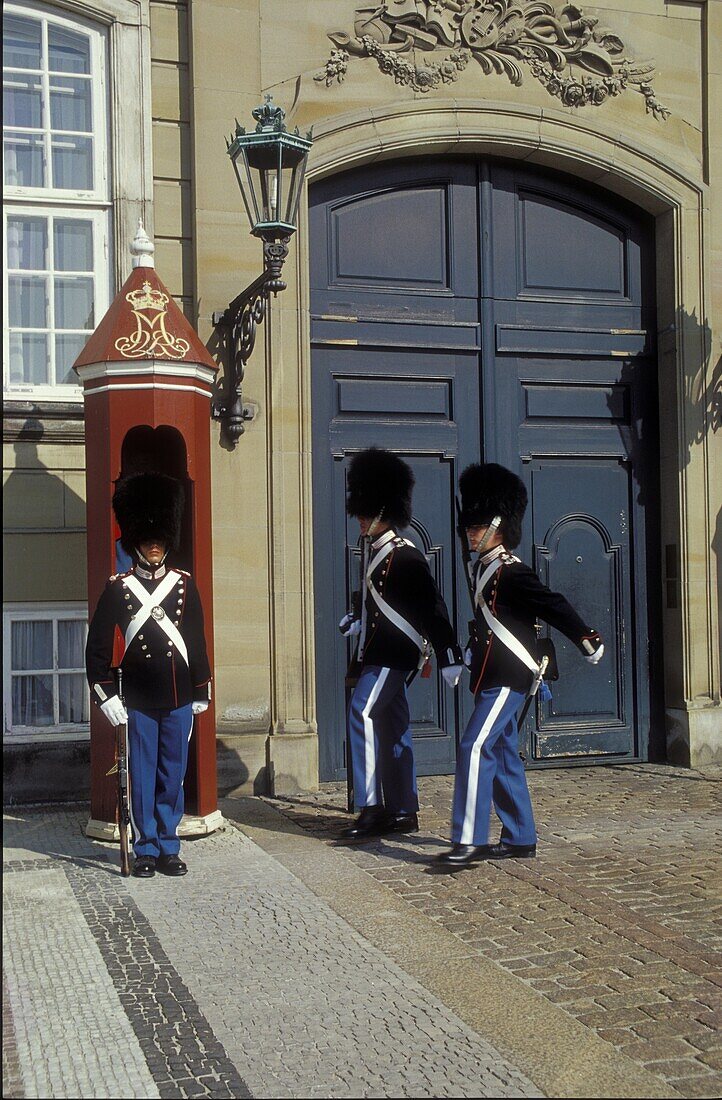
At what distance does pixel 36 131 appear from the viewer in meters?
7.48

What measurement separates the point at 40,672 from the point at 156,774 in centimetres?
190

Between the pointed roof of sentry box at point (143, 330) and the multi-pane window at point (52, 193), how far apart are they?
133cm

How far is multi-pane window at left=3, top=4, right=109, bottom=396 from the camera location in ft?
24.6

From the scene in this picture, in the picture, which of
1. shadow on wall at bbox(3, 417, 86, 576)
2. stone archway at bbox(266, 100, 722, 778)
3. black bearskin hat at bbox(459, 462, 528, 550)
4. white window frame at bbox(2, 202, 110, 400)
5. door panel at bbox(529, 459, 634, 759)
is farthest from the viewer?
door panel at bbox(529, 459, 634, 759)

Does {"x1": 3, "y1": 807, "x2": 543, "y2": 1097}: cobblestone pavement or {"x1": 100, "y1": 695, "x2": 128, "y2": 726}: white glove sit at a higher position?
{"x1": 100, "y1": 695, "x2": 128, "y2": 726}: white glove

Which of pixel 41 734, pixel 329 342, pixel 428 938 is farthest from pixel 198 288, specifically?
pixel 428 938

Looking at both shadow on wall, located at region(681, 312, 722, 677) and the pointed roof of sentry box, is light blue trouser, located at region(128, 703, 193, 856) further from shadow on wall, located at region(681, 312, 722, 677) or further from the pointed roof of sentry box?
shadow on wall, located at region(681, 312, 722, 677)

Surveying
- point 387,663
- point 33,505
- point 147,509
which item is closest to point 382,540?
point 387,663

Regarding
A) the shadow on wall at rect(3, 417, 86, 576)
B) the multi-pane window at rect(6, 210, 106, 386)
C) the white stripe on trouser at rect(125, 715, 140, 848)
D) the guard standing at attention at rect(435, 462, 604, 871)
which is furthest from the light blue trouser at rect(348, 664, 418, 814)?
the multi-pane window at rect(6, 210, 106, 386)

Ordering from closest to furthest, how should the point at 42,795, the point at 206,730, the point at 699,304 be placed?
the point at 206,730, the point at 42,795, the point at 699,304

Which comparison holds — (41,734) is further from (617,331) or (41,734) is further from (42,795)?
(617,331)

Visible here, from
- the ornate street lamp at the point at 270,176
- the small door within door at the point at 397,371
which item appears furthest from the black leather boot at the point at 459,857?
the ornate street lamp at the point at 270,176

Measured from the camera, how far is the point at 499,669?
5711 mm

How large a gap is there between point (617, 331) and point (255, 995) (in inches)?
226
